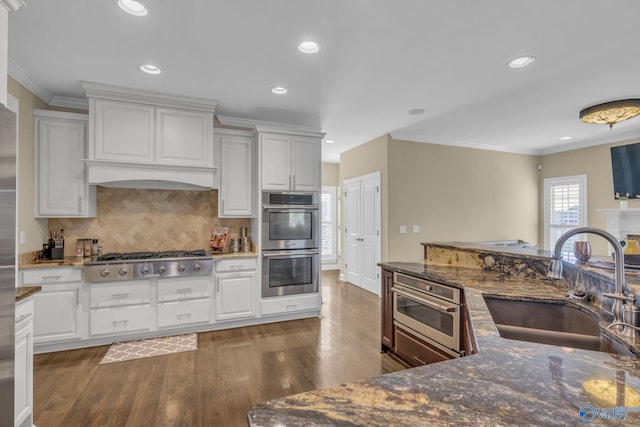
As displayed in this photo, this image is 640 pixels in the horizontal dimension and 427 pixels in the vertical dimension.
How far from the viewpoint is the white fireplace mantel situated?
15.8ft

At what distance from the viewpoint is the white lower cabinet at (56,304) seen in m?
2.92

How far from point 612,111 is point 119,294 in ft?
18.8

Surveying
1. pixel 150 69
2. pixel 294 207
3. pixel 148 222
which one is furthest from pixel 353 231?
pixel 150 69

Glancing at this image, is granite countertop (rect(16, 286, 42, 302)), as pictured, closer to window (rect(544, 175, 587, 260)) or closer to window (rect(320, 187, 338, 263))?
window (rect(320, 187, 338, 263))

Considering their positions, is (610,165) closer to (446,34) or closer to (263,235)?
(446,34)

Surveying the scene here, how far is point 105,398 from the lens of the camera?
2279mm

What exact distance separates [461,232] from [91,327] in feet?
17.9

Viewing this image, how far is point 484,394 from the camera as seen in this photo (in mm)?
798

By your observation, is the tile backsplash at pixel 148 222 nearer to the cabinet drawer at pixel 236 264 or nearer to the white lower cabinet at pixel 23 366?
the cabinet drawer at pixel 236 264

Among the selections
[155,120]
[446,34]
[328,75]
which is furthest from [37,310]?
[446,34]

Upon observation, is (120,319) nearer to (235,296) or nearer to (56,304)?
(56,304)

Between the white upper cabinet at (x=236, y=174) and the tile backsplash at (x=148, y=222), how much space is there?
30 cm

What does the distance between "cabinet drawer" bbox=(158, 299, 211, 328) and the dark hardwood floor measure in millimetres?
227

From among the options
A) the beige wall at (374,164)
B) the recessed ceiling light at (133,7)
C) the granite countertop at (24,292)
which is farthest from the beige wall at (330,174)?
the granite countertop at (24,292)
